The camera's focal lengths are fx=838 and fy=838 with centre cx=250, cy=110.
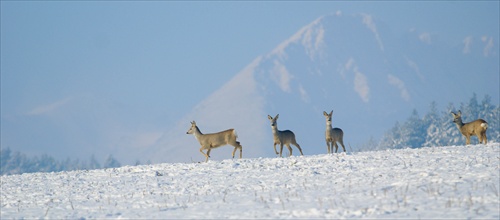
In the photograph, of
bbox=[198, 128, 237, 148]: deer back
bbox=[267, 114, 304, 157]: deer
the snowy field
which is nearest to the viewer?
the snowy field

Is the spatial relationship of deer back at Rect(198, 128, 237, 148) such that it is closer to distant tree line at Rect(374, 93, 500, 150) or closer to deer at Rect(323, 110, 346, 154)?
deer at Rect(323, 110, 346, 154)

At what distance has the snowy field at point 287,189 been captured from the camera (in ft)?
52.4

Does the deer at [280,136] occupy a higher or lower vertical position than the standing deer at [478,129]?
higher

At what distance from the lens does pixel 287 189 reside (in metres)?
18.8

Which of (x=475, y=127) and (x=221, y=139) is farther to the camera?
(x=221, y=139)

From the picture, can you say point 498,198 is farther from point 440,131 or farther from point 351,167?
point 440,131

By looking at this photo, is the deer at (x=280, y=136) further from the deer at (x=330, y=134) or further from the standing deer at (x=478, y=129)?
the standing deer at (x=478, y=129)

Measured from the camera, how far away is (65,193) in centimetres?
2120

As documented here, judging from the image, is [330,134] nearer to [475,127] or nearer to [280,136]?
[280,136]

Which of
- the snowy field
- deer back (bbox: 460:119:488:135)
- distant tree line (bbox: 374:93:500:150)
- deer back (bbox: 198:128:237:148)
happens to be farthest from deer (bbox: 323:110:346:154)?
distant tree line (bbox: 374:93:500:150)

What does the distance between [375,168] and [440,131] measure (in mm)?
79479

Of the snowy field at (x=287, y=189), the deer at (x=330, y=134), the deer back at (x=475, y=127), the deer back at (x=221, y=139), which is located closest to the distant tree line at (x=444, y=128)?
the deer back at (x=475, y=127)

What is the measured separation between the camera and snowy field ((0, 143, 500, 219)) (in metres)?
16.0

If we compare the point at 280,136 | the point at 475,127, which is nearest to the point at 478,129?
the point at 475,127
